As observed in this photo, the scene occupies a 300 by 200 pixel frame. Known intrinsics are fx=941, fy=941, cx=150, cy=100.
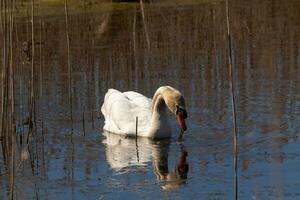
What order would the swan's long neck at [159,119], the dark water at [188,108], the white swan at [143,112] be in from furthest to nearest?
1. the swan's long neck at [159,119]
2. the white swan at [143,112]
3. the dark water at [188,108]

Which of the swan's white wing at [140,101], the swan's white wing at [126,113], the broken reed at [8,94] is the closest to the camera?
→ the broken reed at [8,94]

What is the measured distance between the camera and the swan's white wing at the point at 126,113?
11823mm

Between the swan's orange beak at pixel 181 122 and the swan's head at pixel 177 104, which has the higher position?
the swan's head at pixel 177 104

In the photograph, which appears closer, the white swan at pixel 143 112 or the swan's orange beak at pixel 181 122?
the swan's orange beak at pixel 181 122

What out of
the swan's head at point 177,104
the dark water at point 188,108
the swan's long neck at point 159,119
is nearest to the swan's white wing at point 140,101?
the swan's long neck at point 159,119

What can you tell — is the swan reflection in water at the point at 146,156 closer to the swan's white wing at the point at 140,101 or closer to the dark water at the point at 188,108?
the dark water at the point at 188,108

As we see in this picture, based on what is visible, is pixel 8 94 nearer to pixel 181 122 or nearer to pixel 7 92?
pixel 7 92

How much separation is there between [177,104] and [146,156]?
0.97m

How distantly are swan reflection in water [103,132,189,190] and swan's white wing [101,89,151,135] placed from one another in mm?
120

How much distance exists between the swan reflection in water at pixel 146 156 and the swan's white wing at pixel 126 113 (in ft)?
0.39

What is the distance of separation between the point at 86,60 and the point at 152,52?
1.42 metres

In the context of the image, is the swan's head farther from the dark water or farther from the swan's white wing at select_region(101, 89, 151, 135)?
the swan's white wing at select_region(101, 89, 151, 135)

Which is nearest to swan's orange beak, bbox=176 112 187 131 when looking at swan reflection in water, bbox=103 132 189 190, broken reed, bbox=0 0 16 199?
swan reflection in water, bbox=103 132 189 190

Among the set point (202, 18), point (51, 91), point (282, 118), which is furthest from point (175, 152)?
point (202, 18)
